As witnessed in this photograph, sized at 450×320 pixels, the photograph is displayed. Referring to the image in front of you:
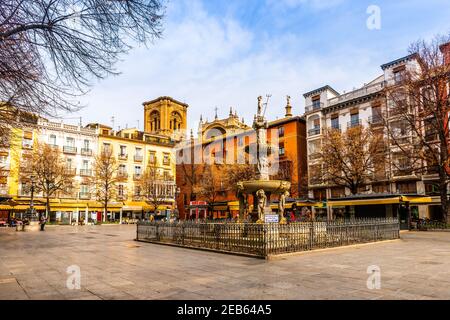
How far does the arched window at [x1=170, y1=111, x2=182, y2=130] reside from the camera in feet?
262

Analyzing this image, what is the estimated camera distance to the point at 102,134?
51.8 m

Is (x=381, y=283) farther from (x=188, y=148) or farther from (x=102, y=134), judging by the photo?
(x=188, y=148)

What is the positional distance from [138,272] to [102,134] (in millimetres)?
47062

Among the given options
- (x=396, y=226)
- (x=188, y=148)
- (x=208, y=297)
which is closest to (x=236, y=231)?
(x=208, y=297)

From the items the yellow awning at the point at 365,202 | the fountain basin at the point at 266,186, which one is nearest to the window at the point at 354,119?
the yellow awning at the point at 365,202

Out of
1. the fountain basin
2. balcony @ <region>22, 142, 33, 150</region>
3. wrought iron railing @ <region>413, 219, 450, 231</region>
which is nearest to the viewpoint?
the fountain basin

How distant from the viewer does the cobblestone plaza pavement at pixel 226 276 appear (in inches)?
243

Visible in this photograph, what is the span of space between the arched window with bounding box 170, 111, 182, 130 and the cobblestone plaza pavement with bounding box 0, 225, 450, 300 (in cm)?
6942

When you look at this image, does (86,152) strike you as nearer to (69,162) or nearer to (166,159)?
(69,162)

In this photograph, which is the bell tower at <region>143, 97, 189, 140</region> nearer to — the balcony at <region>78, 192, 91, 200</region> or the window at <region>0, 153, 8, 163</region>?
the balcony at <region>78, 192, 91, 200</region>

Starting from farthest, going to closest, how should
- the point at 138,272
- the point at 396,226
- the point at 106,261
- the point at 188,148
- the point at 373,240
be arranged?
the point at 188,148, the point at 396,226, the point at 373,240, the point at 106,261, the point at 138,272

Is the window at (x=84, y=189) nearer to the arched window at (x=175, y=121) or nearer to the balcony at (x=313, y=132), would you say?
the balcony at (x=313, y=132)

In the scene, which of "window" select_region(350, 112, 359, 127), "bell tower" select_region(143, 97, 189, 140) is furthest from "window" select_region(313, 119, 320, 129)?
"bell tower" select_region(143, 97, 189, 140)

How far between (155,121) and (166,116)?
15.3 ft
